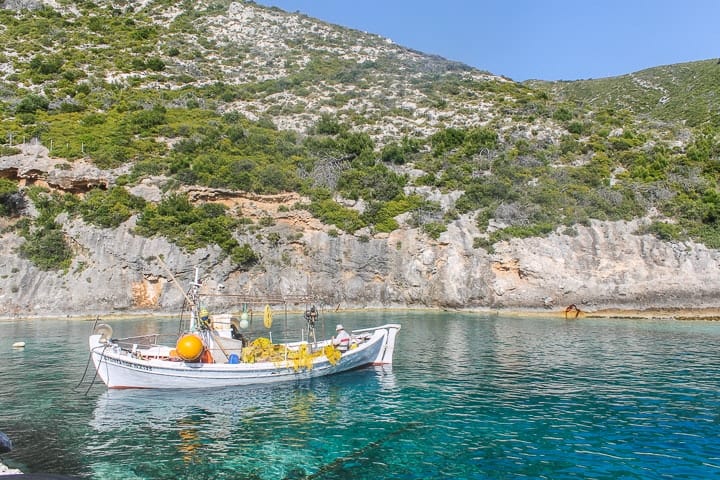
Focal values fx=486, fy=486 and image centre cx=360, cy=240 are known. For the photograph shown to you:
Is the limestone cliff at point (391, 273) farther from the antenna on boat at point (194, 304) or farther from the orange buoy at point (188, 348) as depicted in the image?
the orange buoy at point (188, 348)

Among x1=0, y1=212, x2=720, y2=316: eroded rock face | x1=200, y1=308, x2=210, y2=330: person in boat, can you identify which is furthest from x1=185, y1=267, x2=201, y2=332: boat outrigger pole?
x1=0, y1=212, x2=720, y2=316: eroded rock face

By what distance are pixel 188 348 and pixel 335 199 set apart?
38354 millimetres

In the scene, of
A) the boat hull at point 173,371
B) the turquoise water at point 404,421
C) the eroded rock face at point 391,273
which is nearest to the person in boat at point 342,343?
the turquoise water at point 404,421

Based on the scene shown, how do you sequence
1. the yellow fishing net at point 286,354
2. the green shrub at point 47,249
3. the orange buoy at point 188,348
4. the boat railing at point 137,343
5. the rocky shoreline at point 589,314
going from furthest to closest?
1. the green shrub at point 47,249
2. the rocky shoreline at point 589,314
3. the yellow fishing net at point 286,354
4. the boat railing at point 137,343
5. the orange buoy at point 188,348

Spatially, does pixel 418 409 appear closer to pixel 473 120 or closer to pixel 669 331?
pixel 669 331

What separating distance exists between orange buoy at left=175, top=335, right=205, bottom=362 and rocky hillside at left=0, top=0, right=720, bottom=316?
23.5m

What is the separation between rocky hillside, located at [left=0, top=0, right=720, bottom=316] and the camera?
43.8 metres

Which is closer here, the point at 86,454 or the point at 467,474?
the point at 467,474

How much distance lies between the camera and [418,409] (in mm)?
14664

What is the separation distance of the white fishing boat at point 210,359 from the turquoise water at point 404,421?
49 centimetres

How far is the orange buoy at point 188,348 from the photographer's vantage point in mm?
16500

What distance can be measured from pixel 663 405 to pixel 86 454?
15.9 metres

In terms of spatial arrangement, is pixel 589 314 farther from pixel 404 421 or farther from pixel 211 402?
pixel 211 402

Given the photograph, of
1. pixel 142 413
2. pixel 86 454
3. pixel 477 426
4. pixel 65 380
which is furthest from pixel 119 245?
pixel 477 426
